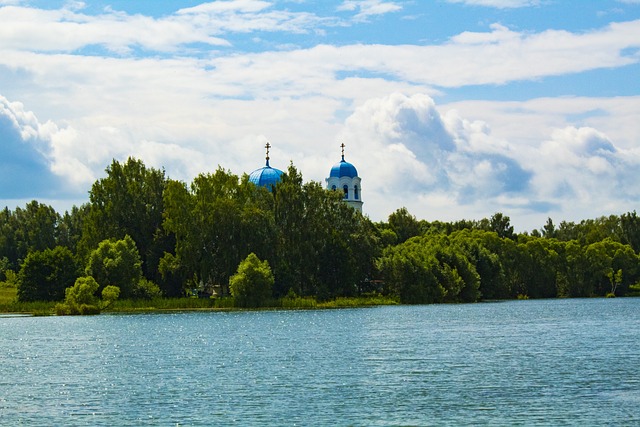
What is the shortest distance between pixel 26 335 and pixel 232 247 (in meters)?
39.5

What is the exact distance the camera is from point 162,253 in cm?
11456

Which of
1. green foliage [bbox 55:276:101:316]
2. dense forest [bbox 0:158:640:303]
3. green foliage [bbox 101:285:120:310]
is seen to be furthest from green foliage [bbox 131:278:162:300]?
green foliage [bbox 55:276:101:316]

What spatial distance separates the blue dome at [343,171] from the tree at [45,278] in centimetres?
6971

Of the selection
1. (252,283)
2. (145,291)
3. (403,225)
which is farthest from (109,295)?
(403,225)

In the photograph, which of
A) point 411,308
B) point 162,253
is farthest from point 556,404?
point 162,253

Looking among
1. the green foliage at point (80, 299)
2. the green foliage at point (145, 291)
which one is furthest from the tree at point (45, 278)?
the green foliage at point (145, 291)

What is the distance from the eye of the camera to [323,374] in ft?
146

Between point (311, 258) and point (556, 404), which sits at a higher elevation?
point (311, 258)

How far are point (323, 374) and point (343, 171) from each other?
402 feet

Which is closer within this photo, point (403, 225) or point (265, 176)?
point (265, 176)

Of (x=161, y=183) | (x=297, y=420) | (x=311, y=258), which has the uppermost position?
(x=161, y=183)

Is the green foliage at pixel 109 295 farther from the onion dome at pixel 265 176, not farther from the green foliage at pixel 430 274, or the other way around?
the onion dome at pixel 265 176

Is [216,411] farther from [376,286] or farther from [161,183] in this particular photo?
[376,286]

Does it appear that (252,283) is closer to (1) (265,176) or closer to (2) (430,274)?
(2) (430,274)
